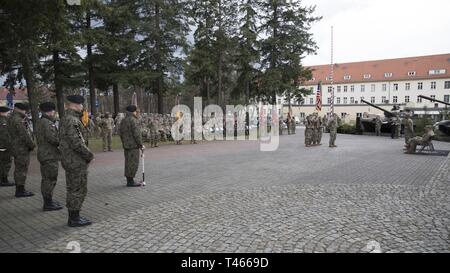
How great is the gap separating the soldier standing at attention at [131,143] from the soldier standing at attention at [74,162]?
312 cm

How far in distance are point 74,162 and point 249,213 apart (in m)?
3.27

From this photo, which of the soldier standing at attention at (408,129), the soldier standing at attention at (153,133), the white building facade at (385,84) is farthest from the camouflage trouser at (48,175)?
the white building facade at (385,84)

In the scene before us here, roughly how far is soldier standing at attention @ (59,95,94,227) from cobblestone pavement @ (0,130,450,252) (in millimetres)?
314

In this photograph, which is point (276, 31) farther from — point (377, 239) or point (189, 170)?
point (377, 239)

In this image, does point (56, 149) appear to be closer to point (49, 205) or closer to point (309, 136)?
point (49, 205)

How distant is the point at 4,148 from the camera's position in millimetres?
8570

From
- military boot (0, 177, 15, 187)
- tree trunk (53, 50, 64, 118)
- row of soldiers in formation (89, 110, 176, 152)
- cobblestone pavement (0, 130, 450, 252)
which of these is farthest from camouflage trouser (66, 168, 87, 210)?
tree trunk (53, 50, 64, 118)

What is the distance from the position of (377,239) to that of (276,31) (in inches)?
1330

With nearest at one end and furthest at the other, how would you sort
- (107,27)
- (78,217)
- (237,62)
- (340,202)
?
(78,217) → (340,202) → (107,27) → (237,62)

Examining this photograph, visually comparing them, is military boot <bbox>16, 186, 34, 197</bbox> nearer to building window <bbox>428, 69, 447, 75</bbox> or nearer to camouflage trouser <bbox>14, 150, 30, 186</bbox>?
camouflage trouser <bbox>14, 150, 30, 186</bbox>

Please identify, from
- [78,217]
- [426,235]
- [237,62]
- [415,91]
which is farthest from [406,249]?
[415,91]

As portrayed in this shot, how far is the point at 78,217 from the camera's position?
5.82 m

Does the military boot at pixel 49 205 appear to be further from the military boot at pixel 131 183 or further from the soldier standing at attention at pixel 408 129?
the soldier standing at attention at pixel 408 129

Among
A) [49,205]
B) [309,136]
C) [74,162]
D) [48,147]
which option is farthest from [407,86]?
[74,162]
